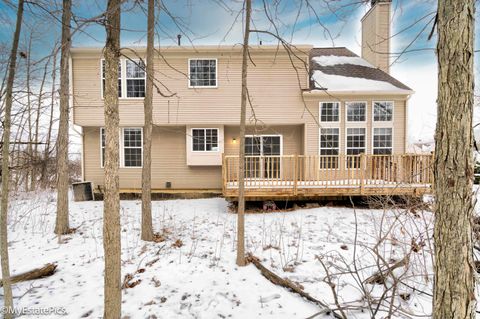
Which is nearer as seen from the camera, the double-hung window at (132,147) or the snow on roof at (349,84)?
the snow on roof at (349,84)

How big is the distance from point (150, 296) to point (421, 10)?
451 cm

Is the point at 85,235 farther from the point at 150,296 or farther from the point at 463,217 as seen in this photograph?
the point at 463,217

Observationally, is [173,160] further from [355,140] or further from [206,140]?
[355,140]

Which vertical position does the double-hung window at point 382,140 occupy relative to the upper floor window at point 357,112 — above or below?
below

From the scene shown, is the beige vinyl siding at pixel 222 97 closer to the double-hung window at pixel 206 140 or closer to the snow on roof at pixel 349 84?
the double-hung window at pixel 206 140

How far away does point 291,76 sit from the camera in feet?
30.1

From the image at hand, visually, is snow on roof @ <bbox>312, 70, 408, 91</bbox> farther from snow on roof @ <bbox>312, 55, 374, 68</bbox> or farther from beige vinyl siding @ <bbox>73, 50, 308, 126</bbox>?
snow on roof @ <bbox>312, 55, 374, 68</bbox>

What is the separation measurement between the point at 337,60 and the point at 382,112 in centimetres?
374

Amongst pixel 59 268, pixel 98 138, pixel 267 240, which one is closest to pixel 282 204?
pixel 267 240

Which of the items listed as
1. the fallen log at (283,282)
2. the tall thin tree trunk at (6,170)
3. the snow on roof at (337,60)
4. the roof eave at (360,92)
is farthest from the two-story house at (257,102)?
the tall thin tree trunk at (6,170)

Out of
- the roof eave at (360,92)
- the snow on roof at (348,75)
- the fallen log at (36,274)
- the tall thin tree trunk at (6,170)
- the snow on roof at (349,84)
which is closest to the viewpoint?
the tall thin tree trunk at (6,170)

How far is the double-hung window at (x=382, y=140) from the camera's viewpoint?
9156mm

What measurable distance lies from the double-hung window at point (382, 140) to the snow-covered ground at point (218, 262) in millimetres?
3420

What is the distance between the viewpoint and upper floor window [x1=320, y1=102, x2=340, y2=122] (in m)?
9.22
